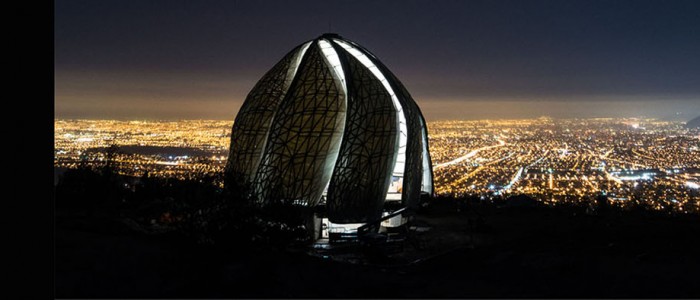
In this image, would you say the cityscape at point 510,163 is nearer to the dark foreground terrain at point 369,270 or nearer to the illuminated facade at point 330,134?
the illuminated facade at point 330,134

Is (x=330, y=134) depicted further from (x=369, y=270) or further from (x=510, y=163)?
(x=510, y=163)

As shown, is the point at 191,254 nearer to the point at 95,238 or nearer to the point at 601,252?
the point at 95,238

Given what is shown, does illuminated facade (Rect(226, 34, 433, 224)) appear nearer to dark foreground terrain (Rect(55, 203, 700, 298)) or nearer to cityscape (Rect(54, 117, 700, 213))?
dark foreground terrain (Rect(55, 203, 700, 298))

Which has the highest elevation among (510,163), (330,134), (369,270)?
(330,134)

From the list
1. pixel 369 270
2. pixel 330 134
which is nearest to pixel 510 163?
pixel 330 134

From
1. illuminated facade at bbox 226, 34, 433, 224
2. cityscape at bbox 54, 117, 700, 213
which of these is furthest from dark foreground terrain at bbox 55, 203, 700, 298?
cityscape at bbox 54, 117, 700, 213
